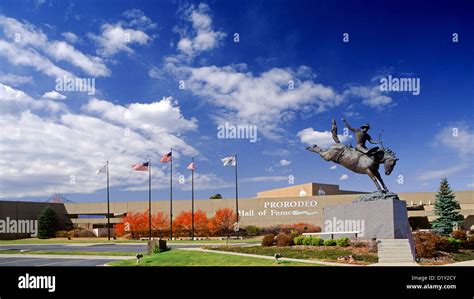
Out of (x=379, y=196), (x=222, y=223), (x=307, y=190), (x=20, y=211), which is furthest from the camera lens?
(x=307, y=190)

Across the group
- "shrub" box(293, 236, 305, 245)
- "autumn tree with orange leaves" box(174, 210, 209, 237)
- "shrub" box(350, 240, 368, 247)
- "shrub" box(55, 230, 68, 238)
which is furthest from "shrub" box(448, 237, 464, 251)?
"shrub" box(55, 230, 68, 238)

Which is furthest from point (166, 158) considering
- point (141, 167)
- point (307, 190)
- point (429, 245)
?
point (307, 190)

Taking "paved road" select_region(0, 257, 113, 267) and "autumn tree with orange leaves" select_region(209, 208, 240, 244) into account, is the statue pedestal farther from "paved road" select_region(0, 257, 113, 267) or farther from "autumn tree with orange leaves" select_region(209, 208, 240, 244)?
"autumn tree with orange leaves" select_region(209, 208, 240, 244)

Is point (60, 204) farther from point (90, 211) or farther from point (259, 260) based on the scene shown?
point (259, 260)

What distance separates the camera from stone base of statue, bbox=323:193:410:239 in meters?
23.1

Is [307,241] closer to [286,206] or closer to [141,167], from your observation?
[141,167]

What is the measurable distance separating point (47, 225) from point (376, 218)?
46877 mm

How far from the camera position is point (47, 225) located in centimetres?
5712

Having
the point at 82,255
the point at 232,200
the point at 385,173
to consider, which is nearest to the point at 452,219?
the point at 385,173

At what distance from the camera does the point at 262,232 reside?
54.7 m

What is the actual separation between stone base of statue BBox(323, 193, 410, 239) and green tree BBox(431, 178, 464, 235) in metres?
19.7
